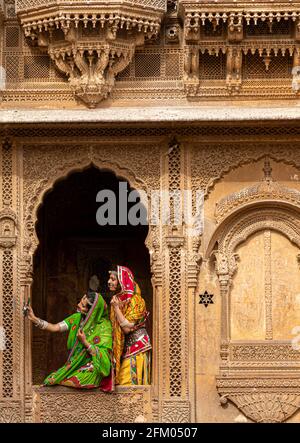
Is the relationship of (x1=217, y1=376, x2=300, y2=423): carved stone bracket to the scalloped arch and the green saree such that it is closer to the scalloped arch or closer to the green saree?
the green saree

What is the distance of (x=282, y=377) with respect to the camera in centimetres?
1670

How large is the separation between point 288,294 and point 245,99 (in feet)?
6.01

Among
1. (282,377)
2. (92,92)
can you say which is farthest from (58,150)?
(282,377)

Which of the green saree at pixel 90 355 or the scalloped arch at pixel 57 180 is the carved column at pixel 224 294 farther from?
the green saree at pixel 90 355

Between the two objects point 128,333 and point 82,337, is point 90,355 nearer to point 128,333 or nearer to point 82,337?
point 82,337

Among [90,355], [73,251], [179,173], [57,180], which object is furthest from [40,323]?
[73,251]

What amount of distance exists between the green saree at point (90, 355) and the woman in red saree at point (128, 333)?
120mm

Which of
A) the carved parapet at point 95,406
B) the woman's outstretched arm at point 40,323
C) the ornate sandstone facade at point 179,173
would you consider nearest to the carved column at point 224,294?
the ornate sandstone facade at point 179,173

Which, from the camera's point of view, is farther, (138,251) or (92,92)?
(138,251)

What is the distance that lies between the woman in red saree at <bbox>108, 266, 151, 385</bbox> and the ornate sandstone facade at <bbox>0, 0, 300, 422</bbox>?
180mm

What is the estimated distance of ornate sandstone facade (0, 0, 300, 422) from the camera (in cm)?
1666
